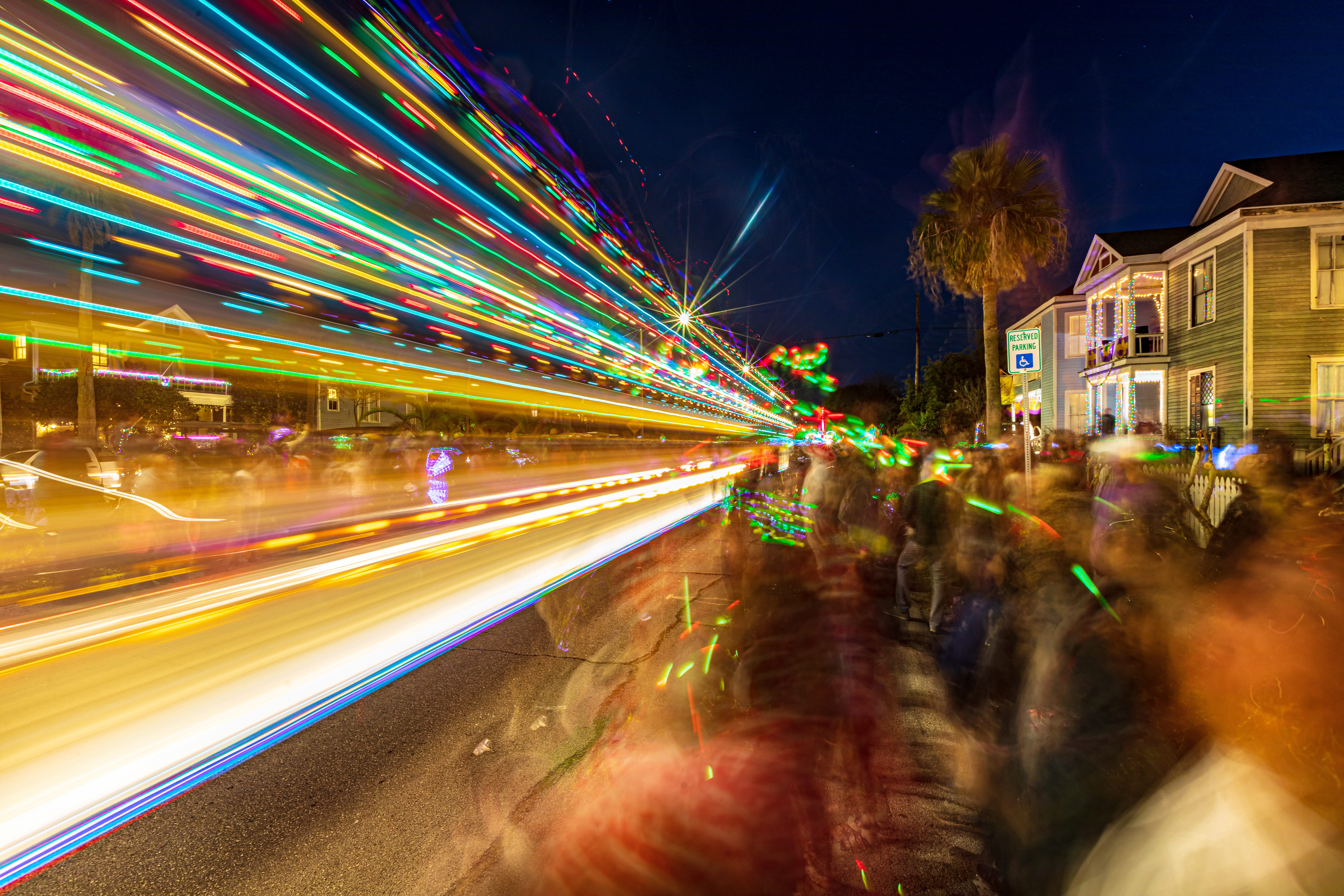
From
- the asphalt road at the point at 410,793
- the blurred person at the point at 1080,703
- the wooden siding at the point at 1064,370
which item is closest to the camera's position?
the blurred person at the point at 1080,703

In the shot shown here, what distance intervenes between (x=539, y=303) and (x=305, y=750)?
808 inches

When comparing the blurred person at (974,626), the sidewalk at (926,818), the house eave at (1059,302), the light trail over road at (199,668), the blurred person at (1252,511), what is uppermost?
the house eave at (1059,302)

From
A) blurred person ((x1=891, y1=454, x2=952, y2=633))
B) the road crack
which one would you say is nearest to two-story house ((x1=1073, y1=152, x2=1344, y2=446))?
blurred person ((x1=891, y1=454, x2=952, y2=633))

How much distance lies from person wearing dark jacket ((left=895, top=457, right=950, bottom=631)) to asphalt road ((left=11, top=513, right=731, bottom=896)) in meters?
2.23

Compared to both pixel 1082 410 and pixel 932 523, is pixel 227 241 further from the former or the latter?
pixel 1082 410

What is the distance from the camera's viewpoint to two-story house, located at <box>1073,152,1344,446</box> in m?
13.9

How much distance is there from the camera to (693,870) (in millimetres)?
2666

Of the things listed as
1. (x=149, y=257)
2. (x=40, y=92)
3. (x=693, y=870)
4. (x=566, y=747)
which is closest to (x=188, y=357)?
(x=149, y=257)

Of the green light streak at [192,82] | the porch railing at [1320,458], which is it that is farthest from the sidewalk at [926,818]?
the porch railing at [1320,458]

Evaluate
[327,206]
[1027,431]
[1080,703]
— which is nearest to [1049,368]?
[1027,431]

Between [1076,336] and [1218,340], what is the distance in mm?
10988

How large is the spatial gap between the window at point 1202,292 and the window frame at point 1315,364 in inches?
99.3

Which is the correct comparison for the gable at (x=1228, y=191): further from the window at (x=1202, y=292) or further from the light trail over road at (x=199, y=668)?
the light trail over road at (x=199, y=668)

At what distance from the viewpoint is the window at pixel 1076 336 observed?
1023 inches
